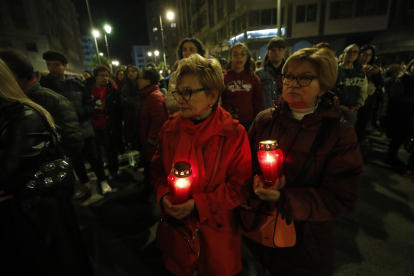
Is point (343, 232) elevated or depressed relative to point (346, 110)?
depressed

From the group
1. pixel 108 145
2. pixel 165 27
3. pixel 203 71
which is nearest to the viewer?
pixel 203 71

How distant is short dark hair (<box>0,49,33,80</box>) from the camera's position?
2.20m

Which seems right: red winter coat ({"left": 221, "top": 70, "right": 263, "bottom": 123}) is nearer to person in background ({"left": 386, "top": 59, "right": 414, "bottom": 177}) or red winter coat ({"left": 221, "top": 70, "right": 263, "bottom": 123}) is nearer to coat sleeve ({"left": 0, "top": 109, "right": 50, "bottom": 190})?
coat sleeve ({"left": 0, "top": 109, "right": 50, "bottom": 190})

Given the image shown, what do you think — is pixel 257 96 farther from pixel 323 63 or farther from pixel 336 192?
pixel 336 192

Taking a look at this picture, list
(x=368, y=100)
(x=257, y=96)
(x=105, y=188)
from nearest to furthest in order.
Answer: (x=257, y=96), (x=105, y=188), (x=368, y=100)

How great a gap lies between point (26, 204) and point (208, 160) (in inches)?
56.3

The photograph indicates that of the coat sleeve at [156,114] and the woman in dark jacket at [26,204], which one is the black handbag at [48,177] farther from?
the coat sleeve at [156,114]

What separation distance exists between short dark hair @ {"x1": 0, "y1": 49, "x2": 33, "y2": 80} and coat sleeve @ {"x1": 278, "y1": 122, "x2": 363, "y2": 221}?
2974 millimetres

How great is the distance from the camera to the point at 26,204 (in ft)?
5.10

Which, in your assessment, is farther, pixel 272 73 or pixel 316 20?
pixel 316 20

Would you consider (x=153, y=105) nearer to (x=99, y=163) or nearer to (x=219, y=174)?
(x=99, y=163)

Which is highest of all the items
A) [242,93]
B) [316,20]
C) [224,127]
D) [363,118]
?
[316,20]

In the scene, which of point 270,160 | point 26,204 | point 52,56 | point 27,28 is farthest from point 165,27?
point 270,160

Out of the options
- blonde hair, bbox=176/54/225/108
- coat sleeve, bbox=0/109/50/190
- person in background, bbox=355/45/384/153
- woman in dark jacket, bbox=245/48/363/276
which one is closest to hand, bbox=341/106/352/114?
person in background, bbox=355/45/384/153
